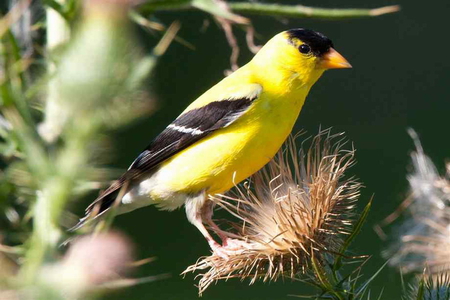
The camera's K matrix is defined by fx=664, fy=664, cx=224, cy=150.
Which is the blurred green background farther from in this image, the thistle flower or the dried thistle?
the dried thistle

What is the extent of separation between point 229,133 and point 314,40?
1.01ft

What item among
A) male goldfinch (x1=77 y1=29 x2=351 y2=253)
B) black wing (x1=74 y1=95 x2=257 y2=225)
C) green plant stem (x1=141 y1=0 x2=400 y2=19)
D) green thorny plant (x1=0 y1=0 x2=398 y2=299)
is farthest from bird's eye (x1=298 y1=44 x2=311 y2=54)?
green thorny plant (x1=0 y1=0 x2=398 y2=299)

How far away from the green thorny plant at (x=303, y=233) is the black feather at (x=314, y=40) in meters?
0.44

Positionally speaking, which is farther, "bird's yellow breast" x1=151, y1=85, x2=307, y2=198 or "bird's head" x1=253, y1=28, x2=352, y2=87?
"bird's head" x1=253, y1=28, x2=352, y2=87

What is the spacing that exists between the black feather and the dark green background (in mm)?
2185

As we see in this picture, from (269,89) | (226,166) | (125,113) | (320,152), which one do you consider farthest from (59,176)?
(269,89)

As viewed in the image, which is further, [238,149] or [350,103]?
[350,103]

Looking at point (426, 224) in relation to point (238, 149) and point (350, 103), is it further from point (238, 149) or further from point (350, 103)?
point (350, 103)

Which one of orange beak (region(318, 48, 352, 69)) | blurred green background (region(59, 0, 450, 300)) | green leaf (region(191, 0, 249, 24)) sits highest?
green leaf (region(191, 0, 249, 24))

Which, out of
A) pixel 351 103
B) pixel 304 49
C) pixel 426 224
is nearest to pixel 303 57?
pixel 304 49

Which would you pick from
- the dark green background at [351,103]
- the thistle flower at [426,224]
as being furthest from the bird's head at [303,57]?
the dark green background at [351,103]

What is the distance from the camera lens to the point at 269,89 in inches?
57.7

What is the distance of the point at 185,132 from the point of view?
4.82ft

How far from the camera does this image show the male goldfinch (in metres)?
1.37
